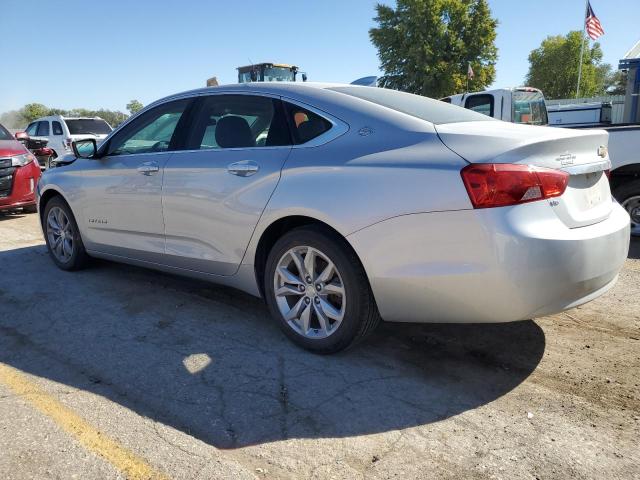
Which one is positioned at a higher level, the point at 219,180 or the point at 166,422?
the point at 219,180

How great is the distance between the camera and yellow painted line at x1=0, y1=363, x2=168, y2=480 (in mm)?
2271

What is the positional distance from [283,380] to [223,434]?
56 centimetres

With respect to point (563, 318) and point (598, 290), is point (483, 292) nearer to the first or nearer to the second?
point (598, 290)

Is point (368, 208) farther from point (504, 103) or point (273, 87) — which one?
point (504, 103)

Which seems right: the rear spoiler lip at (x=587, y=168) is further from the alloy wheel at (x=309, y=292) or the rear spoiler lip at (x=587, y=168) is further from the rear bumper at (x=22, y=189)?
the rear bumper at (x=22, y=189)

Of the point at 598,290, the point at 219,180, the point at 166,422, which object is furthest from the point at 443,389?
the point at 219,180

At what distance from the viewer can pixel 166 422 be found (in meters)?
2.62

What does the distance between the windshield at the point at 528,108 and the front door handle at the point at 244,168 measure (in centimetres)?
948

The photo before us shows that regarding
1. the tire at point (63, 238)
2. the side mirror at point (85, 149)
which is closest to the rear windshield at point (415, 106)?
the side mirror at point (85, 149)

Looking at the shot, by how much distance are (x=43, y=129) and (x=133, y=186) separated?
14357mm

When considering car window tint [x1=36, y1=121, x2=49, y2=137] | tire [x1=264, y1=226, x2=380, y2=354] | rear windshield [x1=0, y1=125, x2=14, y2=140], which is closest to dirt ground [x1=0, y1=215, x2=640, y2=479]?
tire [x1=264, y1=226, x2=380, y2=354]

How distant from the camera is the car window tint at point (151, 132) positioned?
4203 mm

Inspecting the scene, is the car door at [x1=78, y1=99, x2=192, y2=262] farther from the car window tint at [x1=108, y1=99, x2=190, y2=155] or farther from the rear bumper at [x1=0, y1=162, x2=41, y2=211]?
the rear bumper at [x1=0, y1=162, x2=41, y2=211]

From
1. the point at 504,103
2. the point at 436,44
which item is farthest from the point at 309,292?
the point at 436,44
